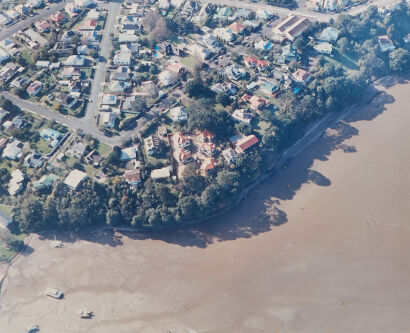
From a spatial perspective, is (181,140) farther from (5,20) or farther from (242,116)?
(5,20)

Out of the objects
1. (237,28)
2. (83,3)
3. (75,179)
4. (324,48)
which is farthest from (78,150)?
(324,48)

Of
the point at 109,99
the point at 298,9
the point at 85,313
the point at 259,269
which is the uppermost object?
the point at 298,9

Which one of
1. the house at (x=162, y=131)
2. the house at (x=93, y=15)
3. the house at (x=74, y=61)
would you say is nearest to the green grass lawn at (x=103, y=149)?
the house at (x=162, y=131)

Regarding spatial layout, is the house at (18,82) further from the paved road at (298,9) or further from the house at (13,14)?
the paved road at (298,9)

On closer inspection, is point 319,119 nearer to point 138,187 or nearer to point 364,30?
point 364,30

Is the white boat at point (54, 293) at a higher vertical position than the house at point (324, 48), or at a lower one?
lower

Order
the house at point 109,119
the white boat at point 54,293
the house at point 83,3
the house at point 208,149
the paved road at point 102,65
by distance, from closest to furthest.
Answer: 1. the white boat at point 54,293
2. the house at point 208,149
3. the house at point 109,119
4. the paved road at point 102,65
5. the house at point 83,3

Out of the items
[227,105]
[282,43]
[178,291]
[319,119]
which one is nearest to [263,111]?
[227,105]
